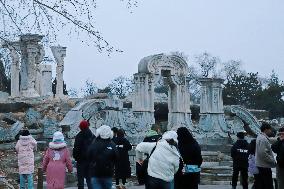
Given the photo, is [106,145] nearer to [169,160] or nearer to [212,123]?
[169,160]

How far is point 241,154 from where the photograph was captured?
14.7 metres

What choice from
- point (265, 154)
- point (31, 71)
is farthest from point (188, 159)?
point (31, 71)

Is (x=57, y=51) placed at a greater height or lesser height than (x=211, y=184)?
greater

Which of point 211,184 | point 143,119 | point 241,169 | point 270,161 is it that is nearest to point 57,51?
point 143,119

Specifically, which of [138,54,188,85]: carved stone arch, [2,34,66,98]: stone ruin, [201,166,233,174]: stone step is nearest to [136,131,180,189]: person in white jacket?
[201,166,233,174]: stone step

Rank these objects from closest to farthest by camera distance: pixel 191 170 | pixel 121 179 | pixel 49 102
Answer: pixel 191 170 < pixel 121 179 < pixel 49 102

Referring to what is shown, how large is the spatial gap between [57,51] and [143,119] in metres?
15.9

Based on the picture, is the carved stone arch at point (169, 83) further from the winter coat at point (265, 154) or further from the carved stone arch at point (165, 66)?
the winter coat at point (265, 154)

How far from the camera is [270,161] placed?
11.0m

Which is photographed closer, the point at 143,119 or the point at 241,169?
the point at 241,169

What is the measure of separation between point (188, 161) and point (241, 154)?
5129 mm

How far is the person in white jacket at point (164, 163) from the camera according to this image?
8.84 metres

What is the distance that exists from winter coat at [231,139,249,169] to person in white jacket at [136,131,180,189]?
5.91 metres

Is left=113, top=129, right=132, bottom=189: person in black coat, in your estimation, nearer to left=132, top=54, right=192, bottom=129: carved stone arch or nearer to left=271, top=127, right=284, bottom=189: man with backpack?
left=271, top=127, right=284, bottom=189: man with backpack
